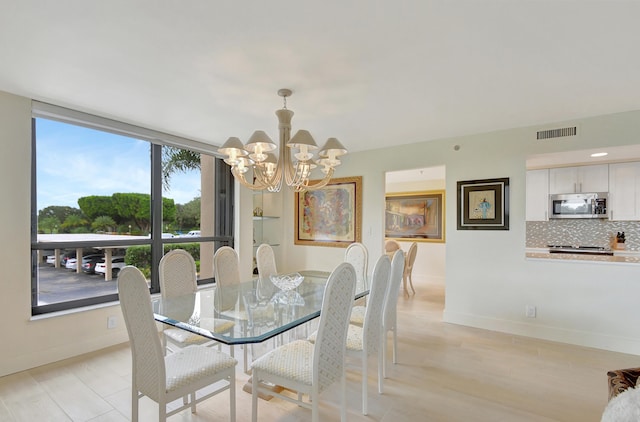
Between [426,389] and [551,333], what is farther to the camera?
[551,333]

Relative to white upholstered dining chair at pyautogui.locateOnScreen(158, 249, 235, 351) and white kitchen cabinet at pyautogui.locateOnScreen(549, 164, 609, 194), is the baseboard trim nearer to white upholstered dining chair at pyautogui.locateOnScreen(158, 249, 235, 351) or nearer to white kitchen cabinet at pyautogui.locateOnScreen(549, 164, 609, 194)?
white kitchen cabinet at pyautogui.locateOnScreen(549, 164, 609, 194)

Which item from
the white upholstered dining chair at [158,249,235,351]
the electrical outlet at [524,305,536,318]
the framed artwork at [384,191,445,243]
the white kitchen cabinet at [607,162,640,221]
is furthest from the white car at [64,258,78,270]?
the white kitchen cabinet at [607,162,640,221]

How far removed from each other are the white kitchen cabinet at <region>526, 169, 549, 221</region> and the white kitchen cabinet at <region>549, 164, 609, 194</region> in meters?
0.08

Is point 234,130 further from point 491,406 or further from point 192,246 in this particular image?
point 491,406

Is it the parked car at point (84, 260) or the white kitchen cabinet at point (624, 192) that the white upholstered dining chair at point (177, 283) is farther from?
the white kitchen cabinet at point (624, 192)

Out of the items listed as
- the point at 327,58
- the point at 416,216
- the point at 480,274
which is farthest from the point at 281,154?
the point at 416,216

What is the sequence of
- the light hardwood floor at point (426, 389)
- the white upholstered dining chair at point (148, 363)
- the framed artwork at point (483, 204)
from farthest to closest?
the framed artwork at point (483, 204), the light hardwood floor at point (426, 389), the white upholstered dining chair at point (148, 363)

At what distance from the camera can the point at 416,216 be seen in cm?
681

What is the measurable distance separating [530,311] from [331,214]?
287 cm

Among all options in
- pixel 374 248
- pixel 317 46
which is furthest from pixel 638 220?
pixel 317 46

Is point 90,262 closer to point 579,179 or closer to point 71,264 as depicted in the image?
point 71,264

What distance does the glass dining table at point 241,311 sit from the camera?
173 centimetres

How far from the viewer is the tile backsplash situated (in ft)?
14.1

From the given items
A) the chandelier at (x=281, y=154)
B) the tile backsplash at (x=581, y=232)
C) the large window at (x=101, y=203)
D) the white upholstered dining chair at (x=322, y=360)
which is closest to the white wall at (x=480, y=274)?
the large window at (x=101, y=203)
